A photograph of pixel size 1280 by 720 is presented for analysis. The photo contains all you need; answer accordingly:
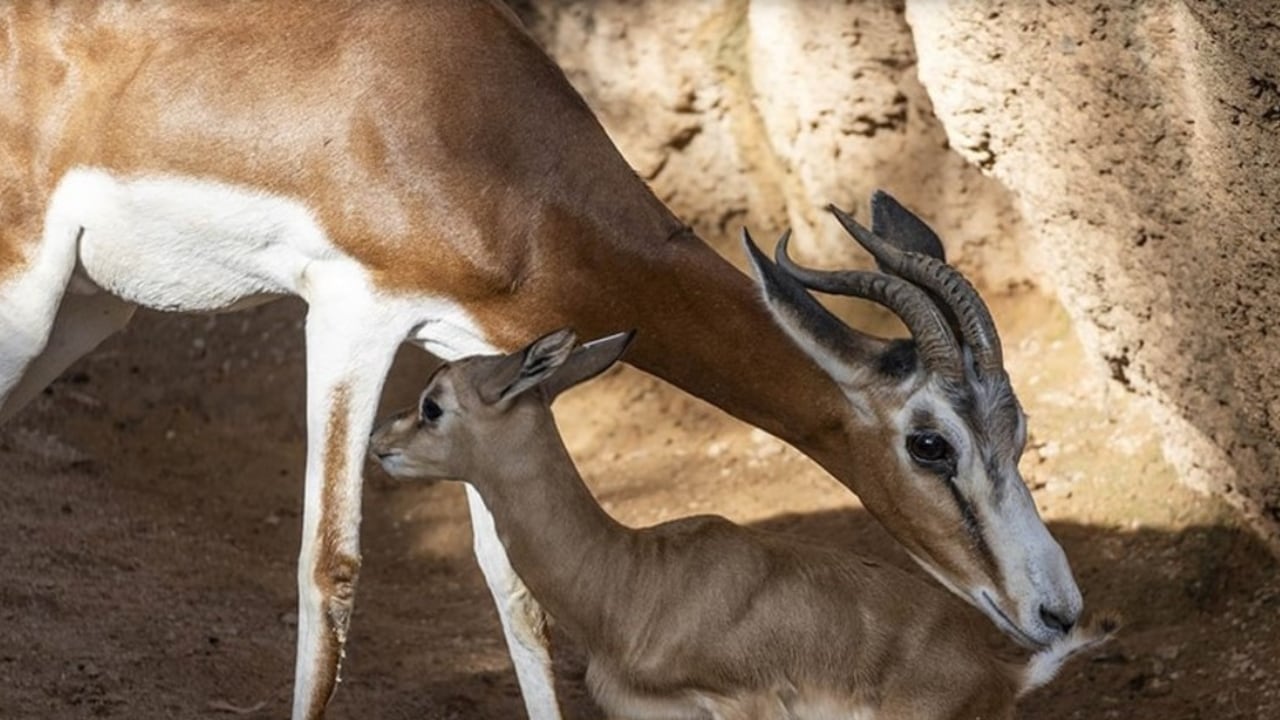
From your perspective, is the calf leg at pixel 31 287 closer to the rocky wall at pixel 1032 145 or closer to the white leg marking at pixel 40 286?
the white leg marking at pixel 40 286

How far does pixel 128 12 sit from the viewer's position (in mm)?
6477

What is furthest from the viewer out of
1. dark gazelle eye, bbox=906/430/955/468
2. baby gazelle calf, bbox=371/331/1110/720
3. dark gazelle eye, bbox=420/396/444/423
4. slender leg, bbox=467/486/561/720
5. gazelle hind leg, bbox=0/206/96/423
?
slender leg, bbox=467/486/561/720

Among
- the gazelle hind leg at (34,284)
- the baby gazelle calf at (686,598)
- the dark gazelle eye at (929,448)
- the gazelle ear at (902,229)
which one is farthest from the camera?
the gazelle hind leg at (34,284)

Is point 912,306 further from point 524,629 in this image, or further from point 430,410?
point 524,629

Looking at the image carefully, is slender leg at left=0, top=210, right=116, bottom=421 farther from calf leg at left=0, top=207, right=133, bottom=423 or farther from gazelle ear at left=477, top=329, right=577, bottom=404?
gazelle ear at left=477, top=329, right=577, bottom=404

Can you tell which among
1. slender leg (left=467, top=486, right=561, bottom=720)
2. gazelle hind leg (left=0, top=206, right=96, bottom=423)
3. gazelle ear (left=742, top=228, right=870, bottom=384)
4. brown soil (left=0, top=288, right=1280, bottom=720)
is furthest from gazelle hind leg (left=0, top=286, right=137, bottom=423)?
gazelle ear (left=742, top=228, right=870, bottom=384)

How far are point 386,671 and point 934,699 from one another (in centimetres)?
235

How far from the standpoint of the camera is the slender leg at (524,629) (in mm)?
6605

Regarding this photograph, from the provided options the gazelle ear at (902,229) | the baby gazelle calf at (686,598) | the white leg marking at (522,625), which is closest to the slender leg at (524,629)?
the white leg marking at (522,625)

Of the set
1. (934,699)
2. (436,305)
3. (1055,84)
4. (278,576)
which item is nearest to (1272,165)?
(1055,84)

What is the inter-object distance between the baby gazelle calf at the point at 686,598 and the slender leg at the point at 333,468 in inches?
14.0

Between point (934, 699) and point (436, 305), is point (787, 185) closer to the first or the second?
point (436, 305)

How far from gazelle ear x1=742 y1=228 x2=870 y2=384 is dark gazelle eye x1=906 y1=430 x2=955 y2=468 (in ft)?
0.82

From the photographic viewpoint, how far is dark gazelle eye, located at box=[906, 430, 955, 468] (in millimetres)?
5965
